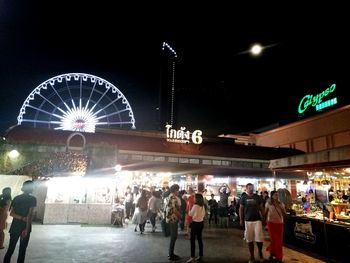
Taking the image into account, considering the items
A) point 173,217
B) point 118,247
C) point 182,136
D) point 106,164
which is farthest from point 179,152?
point 173,217

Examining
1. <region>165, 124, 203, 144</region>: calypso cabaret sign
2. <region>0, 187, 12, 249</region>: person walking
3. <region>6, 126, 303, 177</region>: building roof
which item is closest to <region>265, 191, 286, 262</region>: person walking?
<region>0, 187, 12, 249</region>: person walking

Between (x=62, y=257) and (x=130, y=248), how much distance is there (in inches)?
70.3

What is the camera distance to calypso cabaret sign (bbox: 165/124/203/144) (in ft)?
60.3

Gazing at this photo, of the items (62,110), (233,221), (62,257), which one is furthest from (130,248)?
(62,110)

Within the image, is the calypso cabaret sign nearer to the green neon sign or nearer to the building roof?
the building roof

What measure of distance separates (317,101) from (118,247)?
1995cm

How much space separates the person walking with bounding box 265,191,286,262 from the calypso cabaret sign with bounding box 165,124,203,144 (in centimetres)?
1129

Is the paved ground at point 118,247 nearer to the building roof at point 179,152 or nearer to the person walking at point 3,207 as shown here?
the person walking at point 3,207

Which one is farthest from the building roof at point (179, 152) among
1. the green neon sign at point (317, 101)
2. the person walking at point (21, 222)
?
the person walking at point (21, 222)

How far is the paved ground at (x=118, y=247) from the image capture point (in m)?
6.88

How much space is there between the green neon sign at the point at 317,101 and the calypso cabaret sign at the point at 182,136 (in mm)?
9884

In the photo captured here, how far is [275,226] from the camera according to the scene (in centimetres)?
713

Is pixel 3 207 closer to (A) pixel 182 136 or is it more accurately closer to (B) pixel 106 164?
(B) pixel 106 164

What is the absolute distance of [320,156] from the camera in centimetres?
762
